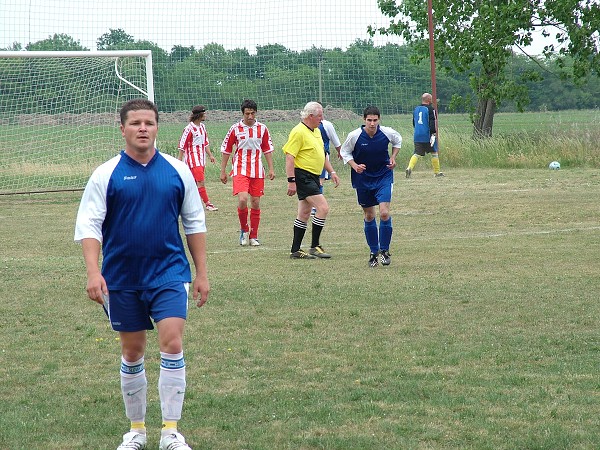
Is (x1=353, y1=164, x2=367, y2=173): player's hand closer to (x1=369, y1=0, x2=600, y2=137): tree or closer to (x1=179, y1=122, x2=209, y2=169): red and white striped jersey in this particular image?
(x1=179, y1=122, x2=209, y2=169): red and white striped jersey

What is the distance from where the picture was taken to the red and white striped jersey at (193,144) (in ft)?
64.3

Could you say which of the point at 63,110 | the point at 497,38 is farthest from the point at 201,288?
the point at 497,38

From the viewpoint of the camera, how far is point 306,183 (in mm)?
13016

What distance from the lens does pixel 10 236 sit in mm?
15625

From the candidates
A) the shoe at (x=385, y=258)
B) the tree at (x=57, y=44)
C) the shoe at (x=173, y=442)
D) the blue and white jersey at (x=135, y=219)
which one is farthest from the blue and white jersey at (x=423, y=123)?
Answer: the shoe at (x=173, y=442)

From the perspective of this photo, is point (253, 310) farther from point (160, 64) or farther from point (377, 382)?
point (160, 64)

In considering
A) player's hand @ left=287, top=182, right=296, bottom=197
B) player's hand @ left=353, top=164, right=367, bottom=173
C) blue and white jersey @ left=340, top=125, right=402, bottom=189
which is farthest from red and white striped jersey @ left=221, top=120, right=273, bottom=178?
player's hand @ left=353, top=164, right=367, bottom=173

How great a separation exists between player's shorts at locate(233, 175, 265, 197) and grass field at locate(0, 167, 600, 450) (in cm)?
78

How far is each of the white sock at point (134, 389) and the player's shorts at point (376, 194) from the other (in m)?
7.00

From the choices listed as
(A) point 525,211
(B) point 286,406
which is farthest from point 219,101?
(B) point 286,406

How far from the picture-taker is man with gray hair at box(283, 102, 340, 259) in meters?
12.9

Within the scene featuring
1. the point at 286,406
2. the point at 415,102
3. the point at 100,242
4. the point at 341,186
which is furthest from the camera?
the point at 415,102

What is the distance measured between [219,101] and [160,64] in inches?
68.2

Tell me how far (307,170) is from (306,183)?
0.53ft
